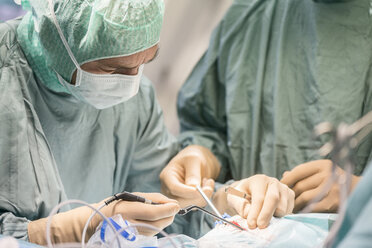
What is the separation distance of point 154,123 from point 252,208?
706 millimetres

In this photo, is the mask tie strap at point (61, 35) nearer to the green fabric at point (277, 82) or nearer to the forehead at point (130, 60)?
the forehead at point (130, 60)

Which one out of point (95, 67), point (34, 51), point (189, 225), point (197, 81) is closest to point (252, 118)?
point (197, 81)

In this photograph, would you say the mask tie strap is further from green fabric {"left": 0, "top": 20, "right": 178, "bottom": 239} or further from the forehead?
green fabric {"left": 0, "top": 20, "right": 178, "bottom": 239}

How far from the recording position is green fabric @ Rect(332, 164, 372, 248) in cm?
67

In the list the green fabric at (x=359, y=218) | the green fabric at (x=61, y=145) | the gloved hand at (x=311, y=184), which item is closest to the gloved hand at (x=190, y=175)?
the green fabric at (x=61, y=145)

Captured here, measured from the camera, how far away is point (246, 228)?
4.75ft

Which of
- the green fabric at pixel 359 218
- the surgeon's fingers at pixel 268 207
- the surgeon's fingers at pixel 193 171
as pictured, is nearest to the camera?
the green fabric at pixel 359 218

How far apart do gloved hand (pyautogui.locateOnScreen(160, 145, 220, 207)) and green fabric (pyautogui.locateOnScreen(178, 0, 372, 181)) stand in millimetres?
125

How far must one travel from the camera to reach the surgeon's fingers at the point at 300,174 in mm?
1704

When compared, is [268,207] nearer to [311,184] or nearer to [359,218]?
[311,184]

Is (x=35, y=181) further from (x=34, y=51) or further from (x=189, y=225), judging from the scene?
(x=189, y=225)

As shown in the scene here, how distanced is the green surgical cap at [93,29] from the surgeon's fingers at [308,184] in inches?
28.9

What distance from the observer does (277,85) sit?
204cm

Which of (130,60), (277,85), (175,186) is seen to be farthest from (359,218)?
(277,85)
